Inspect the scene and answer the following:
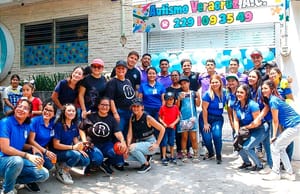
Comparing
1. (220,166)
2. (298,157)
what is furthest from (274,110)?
(298,157)

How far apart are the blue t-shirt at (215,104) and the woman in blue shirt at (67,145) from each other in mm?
2282

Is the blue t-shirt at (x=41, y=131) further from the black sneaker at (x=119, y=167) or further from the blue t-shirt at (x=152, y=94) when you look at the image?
the blue t-shirt at (x=152, y=94)

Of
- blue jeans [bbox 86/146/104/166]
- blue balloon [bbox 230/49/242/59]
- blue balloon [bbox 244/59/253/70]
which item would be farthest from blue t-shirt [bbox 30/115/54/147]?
blue balloon [bbox 230/49/242/59]

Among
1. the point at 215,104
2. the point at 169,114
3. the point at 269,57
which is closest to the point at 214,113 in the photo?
the point at 215,104

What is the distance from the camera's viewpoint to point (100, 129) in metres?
5.48

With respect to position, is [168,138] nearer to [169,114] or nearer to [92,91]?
[169,114]

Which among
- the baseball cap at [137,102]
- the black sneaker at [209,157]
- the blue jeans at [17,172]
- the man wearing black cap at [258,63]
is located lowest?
the black sneaker at [209,157]

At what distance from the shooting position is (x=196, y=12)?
8648 millimetres

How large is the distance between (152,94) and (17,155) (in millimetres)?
2583

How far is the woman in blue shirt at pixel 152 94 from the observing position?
624 cm

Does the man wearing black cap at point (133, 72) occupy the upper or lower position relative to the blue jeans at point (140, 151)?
upper

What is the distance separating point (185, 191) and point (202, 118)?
5.65ft

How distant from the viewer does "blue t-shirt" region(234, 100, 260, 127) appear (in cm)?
566

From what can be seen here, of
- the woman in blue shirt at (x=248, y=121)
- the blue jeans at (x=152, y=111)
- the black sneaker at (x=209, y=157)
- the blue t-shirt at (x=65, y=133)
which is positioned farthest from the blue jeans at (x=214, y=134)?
the blue t-shirt at (x=65, y=133)
